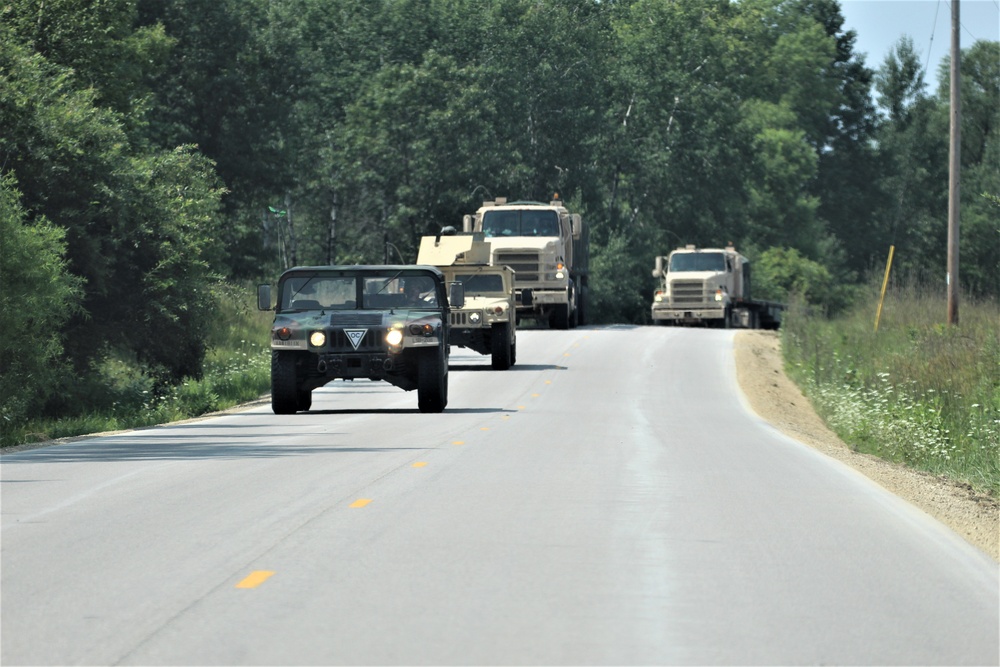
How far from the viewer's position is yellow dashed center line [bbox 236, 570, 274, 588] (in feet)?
28.7

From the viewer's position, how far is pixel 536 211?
155 feet

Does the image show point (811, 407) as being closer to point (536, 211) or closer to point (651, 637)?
point (536, 211)

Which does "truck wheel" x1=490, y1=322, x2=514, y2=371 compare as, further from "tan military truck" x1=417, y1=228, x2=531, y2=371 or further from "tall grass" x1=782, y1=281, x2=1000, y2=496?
"tall grass" x1=782, y1=281, x2=1000, y2=496

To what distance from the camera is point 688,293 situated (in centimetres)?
5659

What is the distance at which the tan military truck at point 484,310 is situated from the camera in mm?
33000

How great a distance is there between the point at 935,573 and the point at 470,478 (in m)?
5.68

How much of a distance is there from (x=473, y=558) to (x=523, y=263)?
120ft

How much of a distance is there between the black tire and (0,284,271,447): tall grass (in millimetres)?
3256

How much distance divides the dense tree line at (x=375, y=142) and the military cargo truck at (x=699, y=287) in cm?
947

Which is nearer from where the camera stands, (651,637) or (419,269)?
(651,637)

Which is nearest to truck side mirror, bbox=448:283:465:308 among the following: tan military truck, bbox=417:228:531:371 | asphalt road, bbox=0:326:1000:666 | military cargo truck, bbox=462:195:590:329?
asphalt road, bbox=0:326:1000:666

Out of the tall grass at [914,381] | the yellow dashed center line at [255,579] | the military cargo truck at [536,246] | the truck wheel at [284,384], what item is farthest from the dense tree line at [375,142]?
the yellow dashed center line at [255,579]

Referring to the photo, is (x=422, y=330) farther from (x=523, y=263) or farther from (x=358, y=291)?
(x=523, y=263)

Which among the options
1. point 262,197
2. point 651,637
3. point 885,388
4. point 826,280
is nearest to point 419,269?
point 885,388
